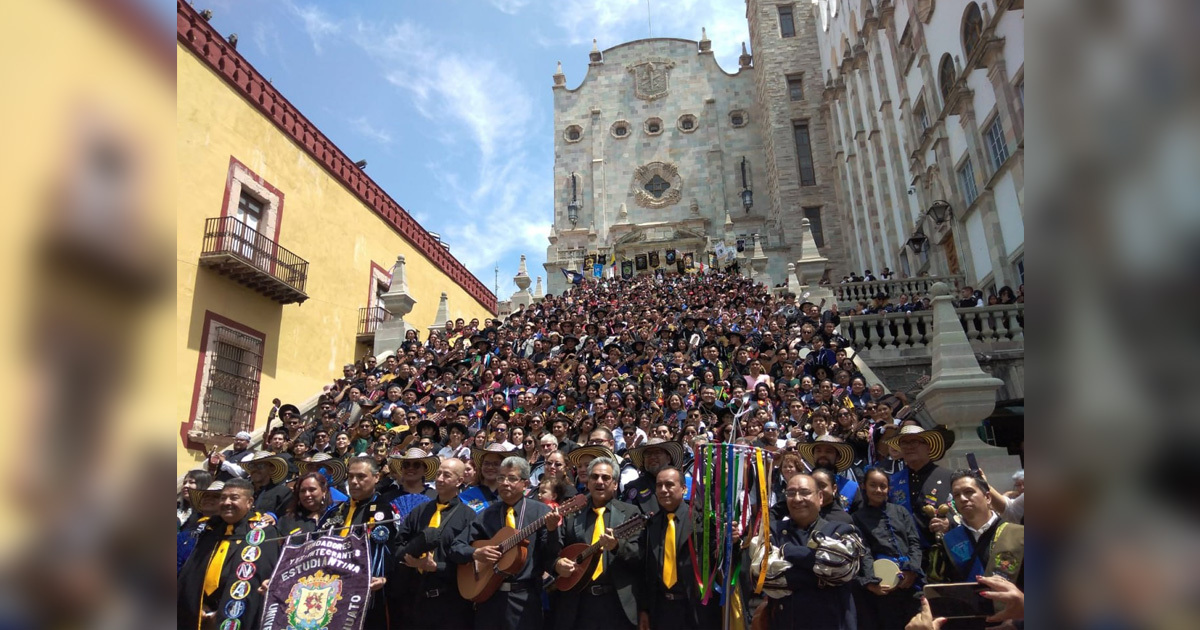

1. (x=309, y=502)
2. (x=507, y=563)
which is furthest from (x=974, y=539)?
(x=309, y=502)

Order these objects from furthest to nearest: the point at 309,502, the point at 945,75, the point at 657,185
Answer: the point at 657,185 < the point at 945,75 < the point at 309,502

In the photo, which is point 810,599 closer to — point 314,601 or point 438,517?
point 438,517

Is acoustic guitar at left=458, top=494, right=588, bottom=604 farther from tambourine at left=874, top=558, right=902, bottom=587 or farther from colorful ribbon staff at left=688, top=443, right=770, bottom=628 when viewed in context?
tambourine at left=874, top=558, right=902, bottom=587

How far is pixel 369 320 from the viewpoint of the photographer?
22.1 meters

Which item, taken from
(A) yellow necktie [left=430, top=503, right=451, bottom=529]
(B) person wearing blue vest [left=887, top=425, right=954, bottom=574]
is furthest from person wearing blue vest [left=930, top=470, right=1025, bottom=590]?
(A) yellow necktie [left=430, top=503, right=451, bottom=529]

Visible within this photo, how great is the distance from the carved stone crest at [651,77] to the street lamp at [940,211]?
31.7 m

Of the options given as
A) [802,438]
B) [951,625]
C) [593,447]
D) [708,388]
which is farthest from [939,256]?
[951,625]

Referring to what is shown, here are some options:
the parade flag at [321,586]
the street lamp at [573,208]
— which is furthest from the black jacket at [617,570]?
the street lamp at [573,208]

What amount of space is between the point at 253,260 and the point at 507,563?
13.8 metres

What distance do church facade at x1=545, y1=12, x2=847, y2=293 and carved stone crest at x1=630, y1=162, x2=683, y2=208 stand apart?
7cm

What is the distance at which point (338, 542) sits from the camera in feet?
17.3
